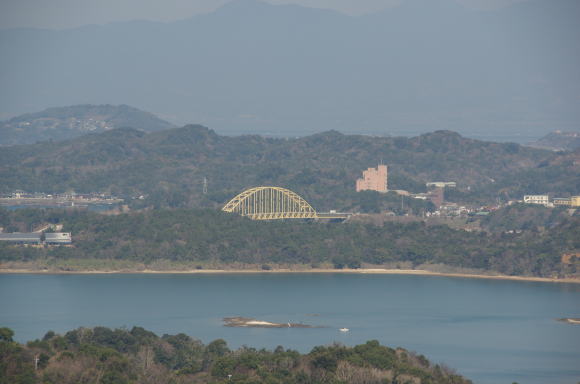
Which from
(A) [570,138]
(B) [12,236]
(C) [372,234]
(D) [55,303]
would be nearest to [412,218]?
(C) [372,234]

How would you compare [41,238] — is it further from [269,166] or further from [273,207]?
[269,166]

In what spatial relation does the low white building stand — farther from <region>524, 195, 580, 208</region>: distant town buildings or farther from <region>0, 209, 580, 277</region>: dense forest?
<region>0, 209, 580, 277</region>: dense forest

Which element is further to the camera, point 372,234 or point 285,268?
point 372,234

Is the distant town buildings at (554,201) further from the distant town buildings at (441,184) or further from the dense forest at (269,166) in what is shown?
the distant town buildings at (441,184)

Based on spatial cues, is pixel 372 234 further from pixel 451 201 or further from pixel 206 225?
pixel 451 201

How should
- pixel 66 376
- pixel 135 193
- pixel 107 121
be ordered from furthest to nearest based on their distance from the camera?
pixel 107 121, pixel 135 193, pixel 66 376

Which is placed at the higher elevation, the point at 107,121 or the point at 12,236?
the point at 107,121

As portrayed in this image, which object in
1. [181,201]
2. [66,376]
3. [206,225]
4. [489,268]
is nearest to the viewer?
[66,376]

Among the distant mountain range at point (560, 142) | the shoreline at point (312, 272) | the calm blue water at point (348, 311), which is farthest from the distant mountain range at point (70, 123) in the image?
the calm blue water at point (348, 311)
